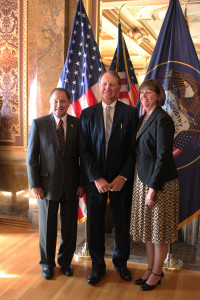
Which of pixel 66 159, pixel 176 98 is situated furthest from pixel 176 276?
pixel 176 98

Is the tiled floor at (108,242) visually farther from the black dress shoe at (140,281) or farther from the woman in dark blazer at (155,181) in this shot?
the woman in dark blazer at (155,181)

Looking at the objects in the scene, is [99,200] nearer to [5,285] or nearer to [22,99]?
[5,285]

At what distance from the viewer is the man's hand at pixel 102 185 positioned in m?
2.44

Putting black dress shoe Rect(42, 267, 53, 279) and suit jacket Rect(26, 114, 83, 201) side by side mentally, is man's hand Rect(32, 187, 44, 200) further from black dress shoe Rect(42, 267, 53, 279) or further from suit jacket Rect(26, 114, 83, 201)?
black dress shoe Rect(42, 267, 53, 279)

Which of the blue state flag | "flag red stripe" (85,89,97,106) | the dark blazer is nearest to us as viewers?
the dark blazer

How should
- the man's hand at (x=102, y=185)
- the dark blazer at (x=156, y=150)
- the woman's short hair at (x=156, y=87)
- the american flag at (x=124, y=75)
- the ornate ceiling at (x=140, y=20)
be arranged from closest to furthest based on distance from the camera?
the dark blazer at (x=156, y=150) → the woman's short hair at (x=156, y=87) → the man's hand at (x=102, y=185) → the american flag at (x=124, y=75) → the ornate ceiling at (x=140, y=20)

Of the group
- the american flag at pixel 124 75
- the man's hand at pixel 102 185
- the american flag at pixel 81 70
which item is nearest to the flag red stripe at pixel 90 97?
the american flag at pixel 81 70

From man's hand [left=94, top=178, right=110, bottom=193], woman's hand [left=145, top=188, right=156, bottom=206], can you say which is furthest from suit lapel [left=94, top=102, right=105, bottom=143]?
woman's hand [left=145, top=188, right=156, bottom=206]

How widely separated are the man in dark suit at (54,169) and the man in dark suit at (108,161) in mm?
113

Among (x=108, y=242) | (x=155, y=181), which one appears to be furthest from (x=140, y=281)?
(x=108, y=242)

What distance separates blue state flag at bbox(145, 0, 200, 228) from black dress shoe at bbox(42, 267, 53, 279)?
1.29 metres

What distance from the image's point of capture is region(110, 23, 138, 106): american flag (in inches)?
131

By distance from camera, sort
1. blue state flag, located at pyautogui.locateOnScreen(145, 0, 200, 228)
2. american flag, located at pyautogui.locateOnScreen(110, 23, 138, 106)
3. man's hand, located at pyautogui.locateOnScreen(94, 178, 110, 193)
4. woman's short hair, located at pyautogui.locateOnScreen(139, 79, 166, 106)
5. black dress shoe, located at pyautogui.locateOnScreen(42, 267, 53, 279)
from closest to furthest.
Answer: woman's short hair, located at pyautogui.locateOnScreen(139, 79, 166, 106) < man's hand, located at pyautogui.locateOnScreen(94, 178, 110, 193) < black dress shoe, located at pyautogui.locateOnScreen(42, 267, 53, 279) < blue state flag, located at pyautogui.locateOnScreen(145, 0, 200, 228) < american flag, located at pyautogui.locateOnScreen(110, 23, 138, 106)

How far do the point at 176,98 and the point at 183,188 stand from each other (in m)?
0.86
